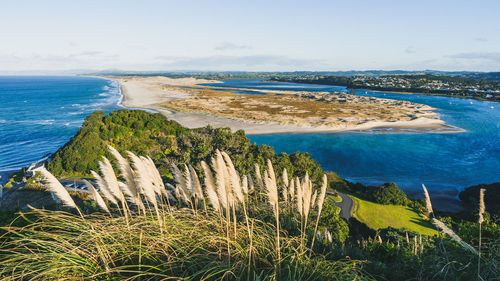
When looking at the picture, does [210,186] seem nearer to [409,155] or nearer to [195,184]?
[195,184]

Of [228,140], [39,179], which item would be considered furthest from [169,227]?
[39,179]

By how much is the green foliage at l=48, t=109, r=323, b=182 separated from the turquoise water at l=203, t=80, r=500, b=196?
15.3 m

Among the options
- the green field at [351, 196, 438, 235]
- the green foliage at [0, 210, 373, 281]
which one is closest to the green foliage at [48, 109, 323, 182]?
the green field at [351, 196, 438, 235]

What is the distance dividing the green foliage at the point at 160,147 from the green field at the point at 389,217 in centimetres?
586

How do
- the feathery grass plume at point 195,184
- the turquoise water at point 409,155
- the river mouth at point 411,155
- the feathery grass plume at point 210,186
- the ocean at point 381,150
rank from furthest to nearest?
the ocean at point 381,150
the turquoise water at point 409,155
the river mouth at point 411,155
the feathery grass plume at point 195,184
the feathery grass plume at point 210,186

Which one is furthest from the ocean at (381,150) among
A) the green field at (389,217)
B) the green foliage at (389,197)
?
the green field at (389,217)

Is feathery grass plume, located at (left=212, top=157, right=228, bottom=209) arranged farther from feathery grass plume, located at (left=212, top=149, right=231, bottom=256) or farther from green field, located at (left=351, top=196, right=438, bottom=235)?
green field, located at (left=351, top=196, right=438, bottom=235)

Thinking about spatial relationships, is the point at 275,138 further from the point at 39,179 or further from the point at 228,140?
the point at 39,179

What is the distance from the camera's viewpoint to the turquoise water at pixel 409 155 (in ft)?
122

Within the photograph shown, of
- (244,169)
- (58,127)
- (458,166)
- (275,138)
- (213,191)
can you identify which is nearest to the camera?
(213,191)

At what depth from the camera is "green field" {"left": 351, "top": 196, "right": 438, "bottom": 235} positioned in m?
22.2

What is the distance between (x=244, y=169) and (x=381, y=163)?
1317 inches

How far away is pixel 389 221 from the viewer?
2305 cm

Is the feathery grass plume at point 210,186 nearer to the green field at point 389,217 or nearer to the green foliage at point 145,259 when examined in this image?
the green foliage at point 145,259
